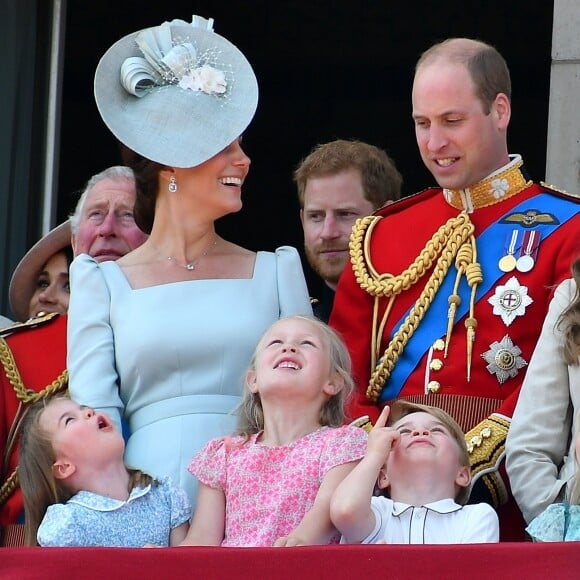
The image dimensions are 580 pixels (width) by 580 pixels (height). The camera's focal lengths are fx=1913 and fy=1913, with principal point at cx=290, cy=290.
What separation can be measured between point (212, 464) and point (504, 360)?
2.40 feet

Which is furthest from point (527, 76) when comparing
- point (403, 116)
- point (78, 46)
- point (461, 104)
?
point (461, 104)

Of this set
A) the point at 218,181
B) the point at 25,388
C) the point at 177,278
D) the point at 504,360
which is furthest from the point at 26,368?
the point at 504,360

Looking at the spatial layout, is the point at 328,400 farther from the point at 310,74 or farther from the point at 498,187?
the point at 310,74

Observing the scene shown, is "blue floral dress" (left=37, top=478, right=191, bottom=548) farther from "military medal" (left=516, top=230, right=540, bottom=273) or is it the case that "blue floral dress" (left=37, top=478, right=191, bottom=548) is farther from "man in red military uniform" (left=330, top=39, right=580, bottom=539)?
"military medal" (left=516, top=230, right=540, bottom=273)

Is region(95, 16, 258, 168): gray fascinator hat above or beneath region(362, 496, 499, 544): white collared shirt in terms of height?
above

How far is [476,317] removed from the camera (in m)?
4.31

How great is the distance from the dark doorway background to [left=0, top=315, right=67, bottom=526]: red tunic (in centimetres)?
319

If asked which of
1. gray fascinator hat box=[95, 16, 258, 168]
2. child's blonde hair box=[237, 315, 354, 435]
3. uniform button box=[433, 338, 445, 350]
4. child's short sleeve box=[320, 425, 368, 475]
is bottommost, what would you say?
child's short sleeve box=[320, 425, 368, 475]

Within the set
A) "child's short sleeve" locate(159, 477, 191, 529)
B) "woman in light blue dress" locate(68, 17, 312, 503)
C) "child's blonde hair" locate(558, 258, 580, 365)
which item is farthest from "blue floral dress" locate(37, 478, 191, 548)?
"child's blonde hair" locate(558, 258, 580, 365)

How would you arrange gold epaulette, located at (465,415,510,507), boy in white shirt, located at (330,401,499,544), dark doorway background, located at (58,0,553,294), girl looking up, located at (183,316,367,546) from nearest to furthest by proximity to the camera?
1. boy in white shirt, located at (330,401,499,544)
2. girl looking up, located at (183,316,367,546)
3. gold epaulette, located at (465,415,510,507)
4. dark doorway background, located at (58,0,553,294)

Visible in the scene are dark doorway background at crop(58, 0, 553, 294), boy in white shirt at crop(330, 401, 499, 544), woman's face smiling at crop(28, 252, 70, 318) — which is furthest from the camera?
dark doorway background at crop(58, 0, 553, 294)

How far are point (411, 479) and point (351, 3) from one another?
4.51 m

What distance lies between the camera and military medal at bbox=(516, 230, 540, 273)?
4.30 meters

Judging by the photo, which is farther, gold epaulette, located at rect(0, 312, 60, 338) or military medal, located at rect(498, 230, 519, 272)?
gold epaulette, located at rect(0, 312, 60, 338)
